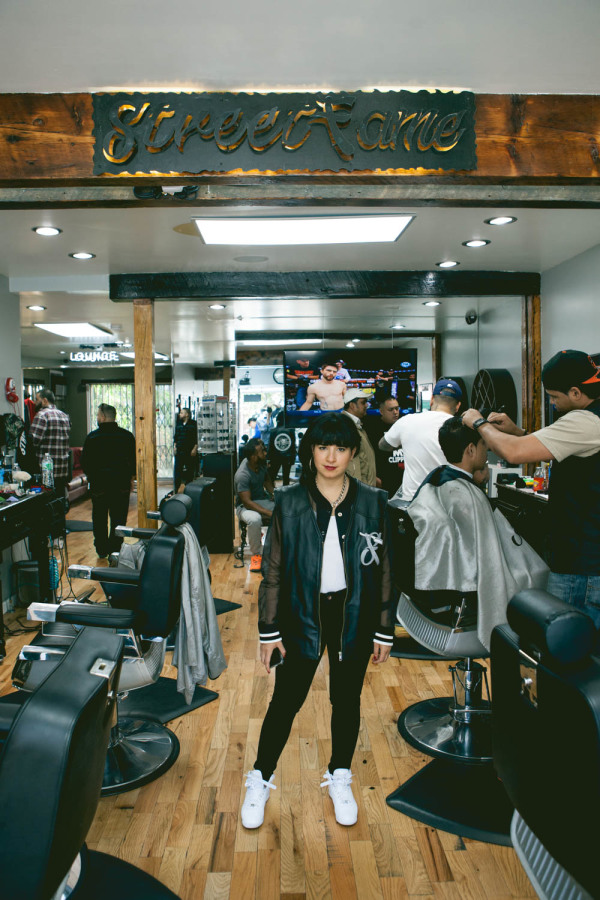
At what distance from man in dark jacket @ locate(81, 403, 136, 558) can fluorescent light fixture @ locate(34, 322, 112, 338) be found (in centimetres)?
196

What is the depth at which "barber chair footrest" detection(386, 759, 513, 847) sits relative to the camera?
2.12 m

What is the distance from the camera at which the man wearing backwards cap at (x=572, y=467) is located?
213 cm

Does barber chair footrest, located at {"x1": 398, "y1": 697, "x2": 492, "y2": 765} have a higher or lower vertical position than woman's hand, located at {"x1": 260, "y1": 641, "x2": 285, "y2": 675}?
lower

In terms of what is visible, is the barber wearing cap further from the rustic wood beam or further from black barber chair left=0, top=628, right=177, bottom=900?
black barber chair left=0, top=628, right=177, bottom=900

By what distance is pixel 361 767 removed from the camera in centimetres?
250

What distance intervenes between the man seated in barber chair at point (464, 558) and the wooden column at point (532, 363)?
9.35 feet

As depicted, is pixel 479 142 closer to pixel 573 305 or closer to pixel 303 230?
pixel 303 230

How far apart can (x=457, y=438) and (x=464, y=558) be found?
0.50 meters

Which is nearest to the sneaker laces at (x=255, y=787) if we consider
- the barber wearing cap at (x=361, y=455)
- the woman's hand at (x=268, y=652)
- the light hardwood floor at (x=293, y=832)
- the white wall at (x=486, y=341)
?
the light hardwood floor at (x=293, y=832)

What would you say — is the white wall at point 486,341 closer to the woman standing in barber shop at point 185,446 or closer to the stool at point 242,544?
the stool at point 242,544

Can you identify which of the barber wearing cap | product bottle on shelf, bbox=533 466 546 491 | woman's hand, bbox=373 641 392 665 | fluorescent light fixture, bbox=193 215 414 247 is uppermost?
fluorescent light fixture, bbox=193 215 414 247

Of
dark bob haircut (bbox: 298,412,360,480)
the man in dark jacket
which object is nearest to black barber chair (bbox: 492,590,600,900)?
dark bob haircut (bbox: 298,412,360,480)

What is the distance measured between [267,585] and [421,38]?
72.4 inches

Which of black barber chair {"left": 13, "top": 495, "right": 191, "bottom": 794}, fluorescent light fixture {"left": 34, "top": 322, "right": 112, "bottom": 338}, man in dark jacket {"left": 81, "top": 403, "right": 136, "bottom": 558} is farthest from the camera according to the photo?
fluorescent light fixture {"left": 34, "top": 322, "right": 112, "bottom": 338}
